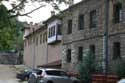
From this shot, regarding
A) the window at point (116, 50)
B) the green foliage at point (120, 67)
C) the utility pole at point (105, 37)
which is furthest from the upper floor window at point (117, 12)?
the green foliage at point (120, 67)

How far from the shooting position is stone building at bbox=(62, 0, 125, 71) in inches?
1409

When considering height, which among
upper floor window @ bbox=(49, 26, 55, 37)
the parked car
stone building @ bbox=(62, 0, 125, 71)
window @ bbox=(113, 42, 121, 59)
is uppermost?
upper floor window @ bbox=(49, 26, 55, 37)

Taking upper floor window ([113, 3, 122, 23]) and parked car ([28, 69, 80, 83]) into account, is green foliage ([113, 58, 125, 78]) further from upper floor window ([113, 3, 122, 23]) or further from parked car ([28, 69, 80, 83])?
upper floor window ([113, 3, 122, 23])

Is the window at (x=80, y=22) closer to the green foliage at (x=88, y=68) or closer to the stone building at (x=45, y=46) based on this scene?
the green foliage at (x=88, y=68)

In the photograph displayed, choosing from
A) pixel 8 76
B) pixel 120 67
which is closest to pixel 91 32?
pixel 120 67

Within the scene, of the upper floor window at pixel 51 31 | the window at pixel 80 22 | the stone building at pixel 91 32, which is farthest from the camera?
the upper floor window at pixel 51 31

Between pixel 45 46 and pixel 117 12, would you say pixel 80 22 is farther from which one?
pixel 45 46

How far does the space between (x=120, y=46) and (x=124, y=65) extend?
10.3ft

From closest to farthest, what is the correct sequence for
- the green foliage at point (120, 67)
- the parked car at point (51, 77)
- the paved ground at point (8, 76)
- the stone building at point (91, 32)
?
the green foliage at point (120, 67) < the parked car at point (51, 77) < the stone building at point (91, 32) < the paved ground at point (8, 76)

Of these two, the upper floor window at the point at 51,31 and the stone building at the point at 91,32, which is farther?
the upper floor window at the point at 51,31

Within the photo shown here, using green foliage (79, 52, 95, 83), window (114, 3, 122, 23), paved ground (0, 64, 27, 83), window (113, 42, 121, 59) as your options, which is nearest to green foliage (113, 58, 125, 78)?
window (113, 42, 121, 59)

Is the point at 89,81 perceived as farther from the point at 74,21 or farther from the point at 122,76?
the point at 74,21

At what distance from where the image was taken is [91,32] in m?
40.4

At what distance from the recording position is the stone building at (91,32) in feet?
117
